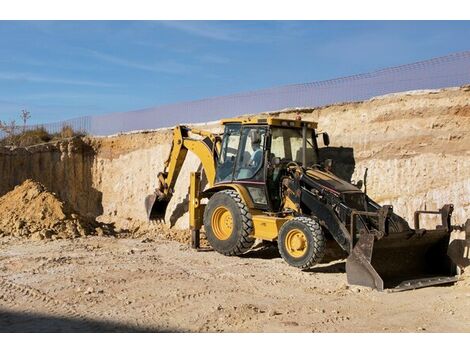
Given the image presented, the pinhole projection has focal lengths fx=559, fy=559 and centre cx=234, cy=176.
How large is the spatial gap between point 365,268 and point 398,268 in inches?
40.2

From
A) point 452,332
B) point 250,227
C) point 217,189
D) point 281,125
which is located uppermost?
point 281,125

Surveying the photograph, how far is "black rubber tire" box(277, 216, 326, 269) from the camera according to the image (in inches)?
352

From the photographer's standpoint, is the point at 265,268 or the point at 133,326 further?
the point at 265,268

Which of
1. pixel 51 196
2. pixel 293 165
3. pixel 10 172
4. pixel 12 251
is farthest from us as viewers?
pixel 10 172

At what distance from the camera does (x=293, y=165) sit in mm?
10422

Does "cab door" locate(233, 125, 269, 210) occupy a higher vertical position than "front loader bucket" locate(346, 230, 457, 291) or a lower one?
higher

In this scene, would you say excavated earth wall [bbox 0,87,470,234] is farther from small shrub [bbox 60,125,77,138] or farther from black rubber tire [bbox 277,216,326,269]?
small shrub [bbox 60,125,77,138]

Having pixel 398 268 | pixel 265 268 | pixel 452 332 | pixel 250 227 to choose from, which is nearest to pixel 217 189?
pixel 250 227

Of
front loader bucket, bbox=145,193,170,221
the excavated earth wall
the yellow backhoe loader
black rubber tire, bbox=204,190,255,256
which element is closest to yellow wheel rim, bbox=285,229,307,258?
the yellow backhoe loader

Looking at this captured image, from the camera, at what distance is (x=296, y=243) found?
9344 millimetres

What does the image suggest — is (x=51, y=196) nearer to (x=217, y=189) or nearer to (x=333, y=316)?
(x=217, y=189)

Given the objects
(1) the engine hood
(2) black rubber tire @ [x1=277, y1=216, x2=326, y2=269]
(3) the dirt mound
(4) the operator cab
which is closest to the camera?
(2) black rubber tire @ [x1=277, y1=216, x2=326, y2=269]

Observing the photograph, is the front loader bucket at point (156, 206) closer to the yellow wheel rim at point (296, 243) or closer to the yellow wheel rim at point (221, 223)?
the yellow wheel rim at point (221, 223)

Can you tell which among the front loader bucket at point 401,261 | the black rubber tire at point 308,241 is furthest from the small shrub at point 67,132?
the front loader bucket at point 401,261
